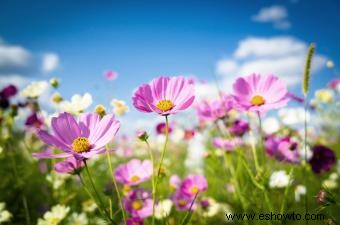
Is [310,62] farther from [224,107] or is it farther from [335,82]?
[335,82]

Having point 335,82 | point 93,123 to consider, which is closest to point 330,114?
point 335,82

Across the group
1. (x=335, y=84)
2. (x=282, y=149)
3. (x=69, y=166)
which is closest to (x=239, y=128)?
(x=282, y=149)

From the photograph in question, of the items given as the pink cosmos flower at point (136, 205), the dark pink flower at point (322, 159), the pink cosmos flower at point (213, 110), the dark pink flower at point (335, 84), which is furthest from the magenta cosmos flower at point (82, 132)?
the dark pink flower at point (335, 84)

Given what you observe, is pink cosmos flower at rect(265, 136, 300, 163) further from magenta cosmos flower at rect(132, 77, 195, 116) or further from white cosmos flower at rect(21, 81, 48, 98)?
white cosmos flower at rect(21, 81, 48, 98)

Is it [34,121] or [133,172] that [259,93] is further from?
[34,121]

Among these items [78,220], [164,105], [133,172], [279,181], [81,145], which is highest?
[164,105]
